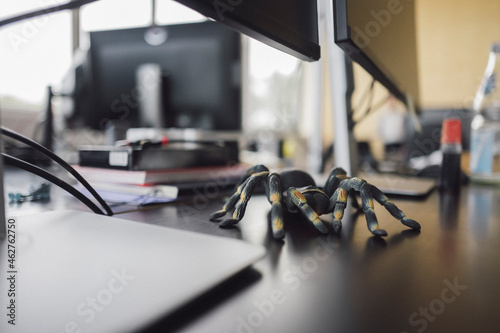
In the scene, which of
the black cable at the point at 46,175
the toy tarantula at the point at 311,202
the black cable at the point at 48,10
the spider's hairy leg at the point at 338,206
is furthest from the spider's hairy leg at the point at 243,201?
the black cable at the point at 48,10

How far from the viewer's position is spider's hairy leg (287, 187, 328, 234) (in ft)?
1.32

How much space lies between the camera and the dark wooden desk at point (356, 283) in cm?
21

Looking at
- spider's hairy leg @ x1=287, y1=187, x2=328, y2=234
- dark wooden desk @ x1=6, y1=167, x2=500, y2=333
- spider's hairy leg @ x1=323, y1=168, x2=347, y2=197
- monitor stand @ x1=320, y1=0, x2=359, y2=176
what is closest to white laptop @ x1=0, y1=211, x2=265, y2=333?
dark wooden desk @ x1=6, y1=167, x2=500, y2=333

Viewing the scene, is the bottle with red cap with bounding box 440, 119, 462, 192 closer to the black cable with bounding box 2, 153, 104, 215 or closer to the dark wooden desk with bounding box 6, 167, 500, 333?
the dark wooden desk with bounding box 6, 167, 500, 333

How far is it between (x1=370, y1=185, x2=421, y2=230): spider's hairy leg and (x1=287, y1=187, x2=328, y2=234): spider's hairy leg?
0.09 meters

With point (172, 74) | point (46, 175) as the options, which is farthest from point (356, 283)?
point (172, 74)

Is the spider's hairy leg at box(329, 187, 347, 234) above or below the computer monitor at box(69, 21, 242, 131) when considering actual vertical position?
below

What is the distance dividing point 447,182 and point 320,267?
2.54 ft

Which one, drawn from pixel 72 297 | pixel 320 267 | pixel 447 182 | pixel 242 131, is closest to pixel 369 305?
pixel 320 267

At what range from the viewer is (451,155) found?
0.92 m

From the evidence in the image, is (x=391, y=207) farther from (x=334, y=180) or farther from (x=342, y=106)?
(x=342, y=106)

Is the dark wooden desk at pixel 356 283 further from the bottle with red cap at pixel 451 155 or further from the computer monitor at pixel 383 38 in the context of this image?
the bottle with red cap at pixel 451 155

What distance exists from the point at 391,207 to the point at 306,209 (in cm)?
13

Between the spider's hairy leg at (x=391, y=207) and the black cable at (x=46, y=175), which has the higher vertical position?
the black cable at (x=46, y=175)
